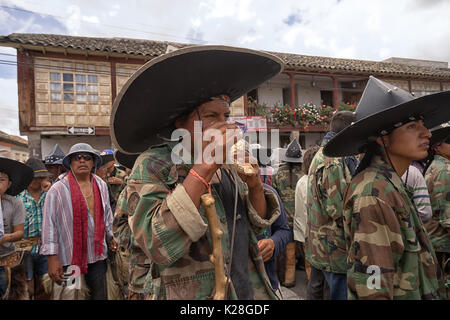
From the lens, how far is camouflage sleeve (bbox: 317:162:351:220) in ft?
9.30

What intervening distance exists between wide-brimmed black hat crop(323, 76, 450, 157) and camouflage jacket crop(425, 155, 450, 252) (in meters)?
0.94

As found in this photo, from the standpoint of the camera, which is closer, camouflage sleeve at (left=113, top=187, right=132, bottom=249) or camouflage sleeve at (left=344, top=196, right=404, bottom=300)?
camouflage sleeve at (left=344, top=196, right=404, bottom=300)

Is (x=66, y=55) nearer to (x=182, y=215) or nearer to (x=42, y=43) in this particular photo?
(x=42, y=43)

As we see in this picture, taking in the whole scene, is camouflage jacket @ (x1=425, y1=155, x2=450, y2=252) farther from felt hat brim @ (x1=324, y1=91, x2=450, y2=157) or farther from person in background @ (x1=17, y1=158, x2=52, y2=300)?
person in background @ (x1=17, y1=158, x2=52, y2=300)

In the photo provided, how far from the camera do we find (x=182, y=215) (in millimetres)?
1122

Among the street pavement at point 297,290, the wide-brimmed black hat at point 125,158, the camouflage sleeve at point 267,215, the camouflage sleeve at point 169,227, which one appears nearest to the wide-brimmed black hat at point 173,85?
the camouflage sleeve at point 169,227

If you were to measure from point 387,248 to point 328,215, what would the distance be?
127 centimetres

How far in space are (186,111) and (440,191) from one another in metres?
2.77

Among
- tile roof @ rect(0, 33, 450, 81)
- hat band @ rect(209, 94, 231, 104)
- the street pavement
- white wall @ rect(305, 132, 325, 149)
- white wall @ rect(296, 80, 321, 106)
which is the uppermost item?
tile roof @ rect(0, 33, 450, 81)

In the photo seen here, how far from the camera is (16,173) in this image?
140 inches

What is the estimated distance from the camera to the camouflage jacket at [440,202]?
2.85 m

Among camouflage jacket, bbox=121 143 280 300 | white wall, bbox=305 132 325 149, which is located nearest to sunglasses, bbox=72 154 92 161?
camouflage jacket, bbox=121 143 280 300

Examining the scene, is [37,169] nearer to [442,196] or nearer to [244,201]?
[244,201]
